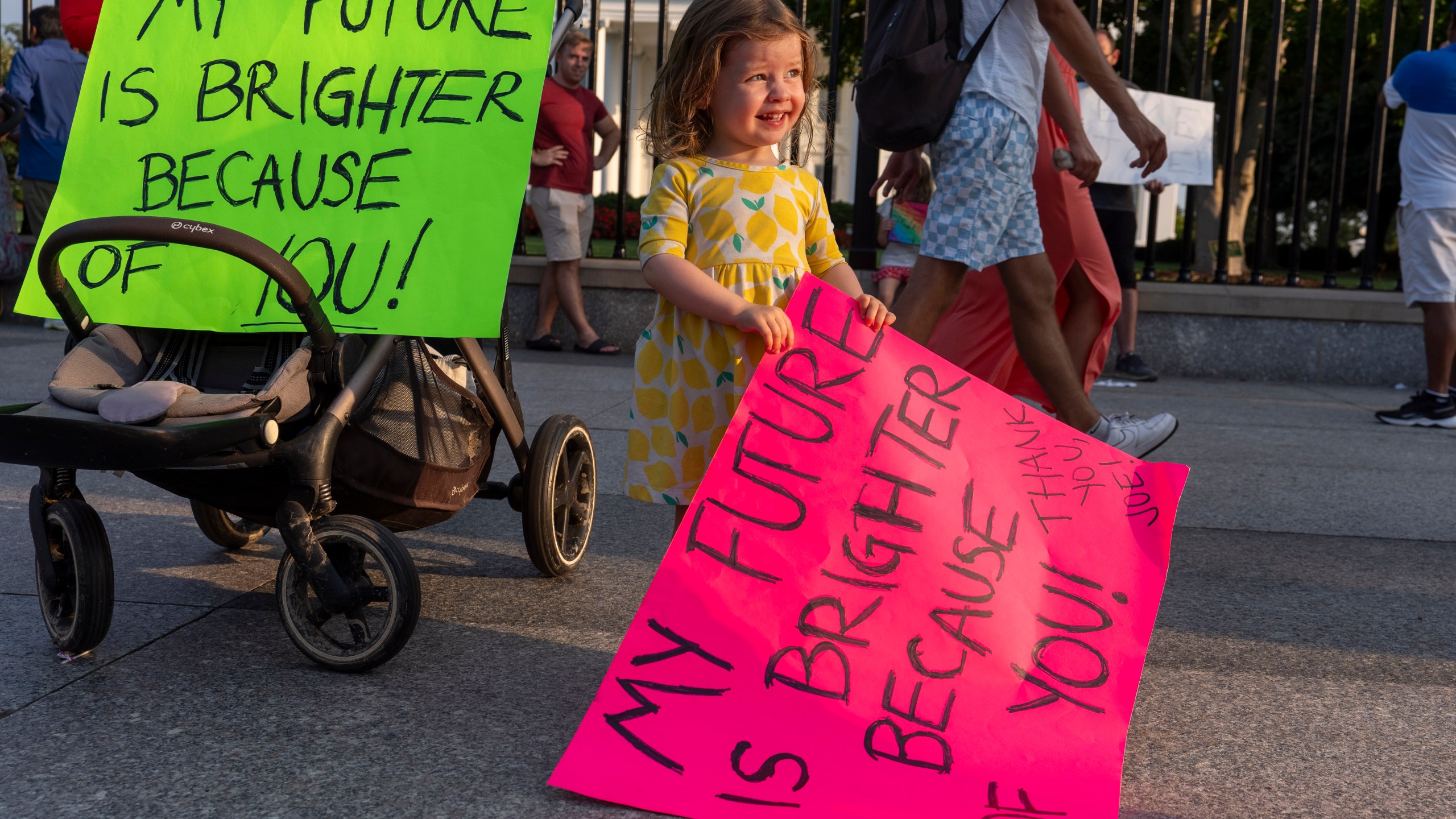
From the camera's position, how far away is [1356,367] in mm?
7730

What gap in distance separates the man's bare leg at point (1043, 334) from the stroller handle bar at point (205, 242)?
2.04 meters

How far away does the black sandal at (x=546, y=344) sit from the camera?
25.8 ft

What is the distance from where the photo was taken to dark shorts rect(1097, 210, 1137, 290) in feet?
21.4

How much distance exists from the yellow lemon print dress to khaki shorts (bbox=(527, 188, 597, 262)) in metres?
5.12

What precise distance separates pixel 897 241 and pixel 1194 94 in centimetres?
230

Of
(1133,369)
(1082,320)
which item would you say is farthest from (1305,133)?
(1082,320)

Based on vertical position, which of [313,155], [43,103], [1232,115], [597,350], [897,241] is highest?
[1232,115]

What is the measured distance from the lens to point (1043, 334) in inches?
156

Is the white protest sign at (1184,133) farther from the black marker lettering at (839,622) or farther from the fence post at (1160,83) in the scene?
the black marker lettering at (839,622)

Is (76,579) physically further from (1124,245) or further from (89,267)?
(1124,245)

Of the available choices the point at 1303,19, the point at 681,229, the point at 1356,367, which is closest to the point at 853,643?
the point at 681,229

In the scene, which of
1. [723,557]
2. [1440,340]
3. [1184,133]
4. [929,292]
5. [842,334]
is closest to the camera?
[723,557]

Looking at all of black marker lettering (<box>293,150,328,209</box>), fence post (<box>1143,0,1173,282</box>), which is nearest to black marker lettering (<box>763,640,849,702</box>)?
black marker lettering (<box>293,150,328,209</box>)

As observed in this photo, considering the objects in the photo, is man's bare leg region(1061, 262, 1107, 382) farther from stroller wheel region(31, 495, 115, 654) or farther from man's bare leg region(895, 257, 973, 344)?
stroller wheel region(31, 495, 115, 654)
